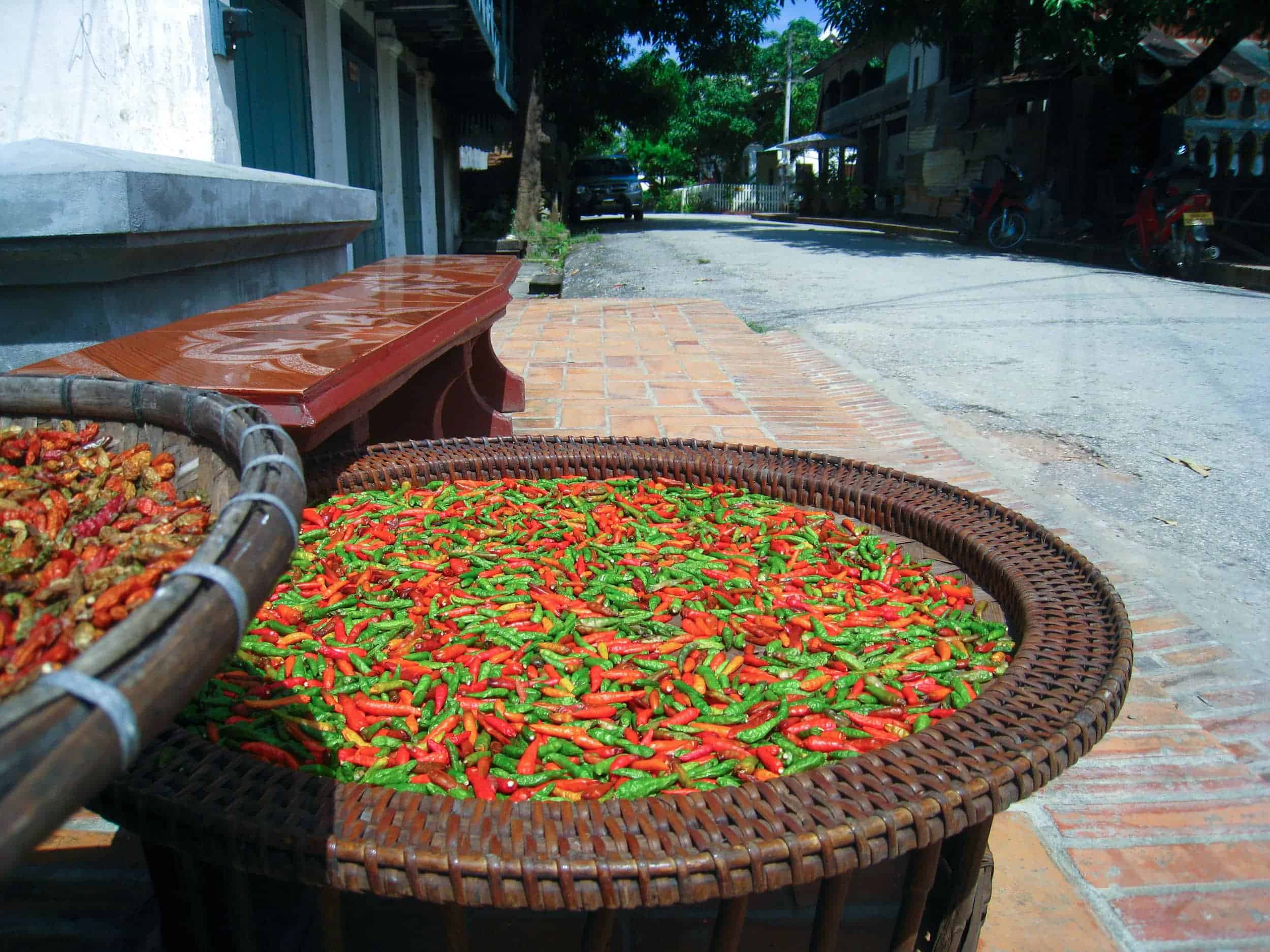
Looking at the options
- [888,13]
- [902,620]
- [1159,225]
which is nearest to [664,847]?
[902,620]

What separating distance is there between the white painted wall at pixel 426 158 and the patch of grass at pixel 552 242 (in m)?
1.30

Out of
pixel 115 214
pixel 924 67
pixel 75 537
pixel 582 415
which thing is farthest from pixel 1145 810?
pixel 924 67

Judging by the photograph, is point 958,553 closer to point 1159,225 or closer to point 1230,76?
point 1159,225

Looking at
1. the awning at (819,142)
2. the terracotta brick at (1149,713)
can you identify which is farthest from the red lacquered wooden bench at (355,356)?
the awning at (819,142)

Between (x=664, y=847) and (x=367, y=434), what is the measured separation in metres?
1.94

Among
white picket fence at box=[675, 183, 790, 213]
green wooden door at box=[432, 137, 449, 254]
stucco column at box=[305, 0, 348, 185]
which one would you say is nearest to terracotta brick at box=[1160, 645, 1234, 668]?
stucco column at box=[305, 0, 348, 185]

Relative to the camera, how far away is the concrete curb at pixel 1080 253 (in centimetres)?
1070

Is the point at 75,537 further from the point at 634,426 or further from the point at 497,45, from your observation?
the point at 497,45

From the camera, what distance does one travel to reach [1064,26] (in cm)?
1150

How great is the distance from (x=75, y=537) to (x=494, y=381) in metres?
3.78

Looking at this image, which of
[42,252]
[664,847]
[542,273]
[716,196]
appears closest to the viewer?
[664,847]

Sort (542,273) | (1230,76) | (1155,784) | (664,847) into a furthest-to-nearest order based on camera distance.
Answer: (1230,76) → (542,273) → (1155,784) → (664,847)

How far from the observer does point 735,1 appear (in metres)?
20.4

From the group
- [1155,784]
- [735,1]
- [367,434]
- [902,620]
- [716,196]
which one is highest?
[735,1]
